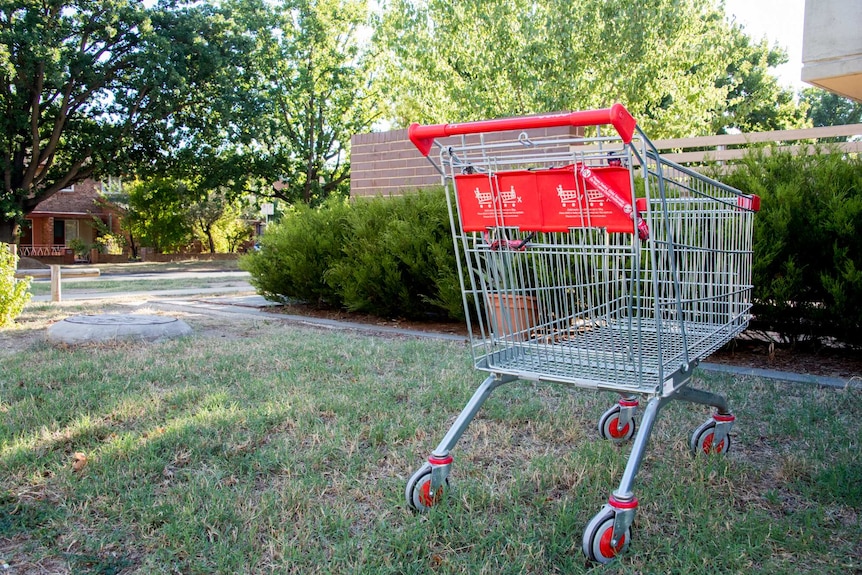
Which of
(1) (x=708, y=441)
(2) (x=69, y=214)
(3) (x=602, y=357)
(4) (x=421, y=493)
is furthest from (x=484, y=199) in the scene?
(2) (x=69, y=214)

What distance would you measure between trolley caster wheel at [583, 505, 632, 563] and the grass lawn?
4 cm

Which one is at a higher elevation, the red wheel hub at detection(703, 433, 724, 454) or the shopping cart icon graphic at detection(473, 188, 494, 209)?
the shopping cart icon graphic at detection(473, 188, 494, 209)

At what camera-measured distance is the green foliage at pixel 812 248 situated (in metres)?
4.87

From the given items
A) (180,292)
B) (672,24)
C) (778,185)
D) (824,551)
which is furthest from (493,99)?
(824,551)

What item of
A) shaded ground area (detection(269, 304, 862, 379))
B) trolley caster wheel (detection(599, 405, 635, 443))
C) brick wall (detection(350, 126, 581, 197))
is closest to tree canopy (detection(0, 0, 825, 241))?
brick wall (detection(350, 126, 581, 197))

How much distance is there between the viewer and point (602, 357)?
2.81 m

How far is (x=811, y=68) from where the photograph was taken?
9.13 ft

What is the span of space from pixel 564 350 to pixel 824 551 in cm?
113

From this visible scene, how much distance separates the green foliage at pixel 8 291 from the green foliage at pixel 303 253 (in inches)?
109

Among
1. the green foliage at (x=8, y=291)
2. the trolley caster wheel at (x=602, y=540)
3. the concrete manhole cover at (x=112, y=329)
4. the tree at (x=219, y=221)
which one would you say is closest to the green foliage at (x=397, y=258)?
the concrete manhole cover at (x=112, y=329)

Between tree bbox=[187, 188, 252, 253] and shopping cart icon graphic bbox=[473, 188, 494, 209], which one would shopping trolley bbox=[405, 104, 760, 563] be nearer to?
shopping cart icon graphic bbox=[473, 188, 494, 209]

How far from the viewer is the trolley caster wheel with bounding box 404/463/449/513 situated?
2639mm

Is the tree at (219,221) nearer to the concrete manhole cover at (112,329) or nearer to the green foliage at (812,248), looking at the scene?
the concrete manhole cover at (112,329)

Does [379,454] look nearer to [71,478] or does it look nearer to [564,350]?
[564,350]
